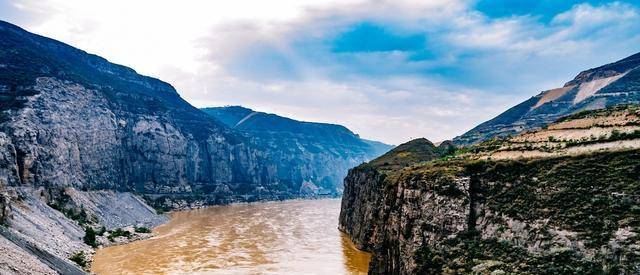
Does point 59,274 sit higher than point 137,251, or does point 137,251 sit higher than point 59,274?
point 59,274

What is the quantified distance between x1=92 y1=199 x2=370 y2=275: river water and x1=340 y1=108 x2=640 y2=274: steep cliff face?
2346 cm

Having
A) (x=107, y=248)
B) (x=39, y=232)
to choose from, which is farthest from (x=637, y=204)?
(x=107, y=248)

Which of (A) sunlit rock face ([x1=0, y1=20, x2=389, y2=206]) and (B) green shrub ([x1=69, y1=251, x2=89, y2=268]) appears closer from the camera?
(B) green shrub ([x1=69, y1=251, x2=89, y2=268])

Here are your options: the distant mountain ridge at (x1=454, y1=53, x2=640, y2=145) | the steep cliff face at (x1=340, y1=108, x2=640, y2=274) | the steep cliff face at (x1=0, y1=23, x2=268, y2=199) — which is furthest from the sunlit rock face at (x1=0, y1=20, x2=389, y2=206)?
the distant mountain ridge at (x1=454, y1=53, x2=640, y2=145)

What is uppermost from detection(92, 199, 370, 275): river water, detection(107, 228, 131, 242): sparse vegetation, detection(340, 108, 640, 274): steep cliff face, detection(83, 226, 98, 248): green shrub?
detection(340, 108, 640, 274): steep cliff face

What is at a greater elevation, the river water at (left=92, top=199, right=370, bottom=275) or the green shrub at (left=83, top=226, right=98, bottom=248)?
the green shrub at (left=83, top=226, right=98, bottom=248)

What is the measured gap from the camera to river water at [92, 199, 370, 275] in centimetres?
5919

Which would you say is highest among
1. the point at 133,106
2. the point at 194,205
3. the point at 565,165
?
the point at 133,106

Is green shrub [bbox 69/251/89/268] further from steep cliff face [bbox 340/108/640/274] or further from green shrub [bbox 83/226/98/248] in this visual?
steep cliff face [bbox 340/108/640/274]

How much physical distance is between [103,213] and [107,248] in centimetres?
3243

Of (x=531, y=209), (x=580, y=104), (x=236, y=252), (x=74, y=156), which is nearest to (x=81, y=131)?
(x=74, y=156)

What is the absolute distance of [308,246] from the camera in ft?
261

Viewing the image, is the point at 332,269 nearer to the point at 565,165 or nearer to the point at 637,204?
the point at 565,165

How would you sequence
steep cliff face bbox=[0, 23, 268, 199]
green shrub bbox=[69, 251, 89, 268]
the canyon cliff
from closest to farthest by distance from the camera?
the canyon cliff
green shrub bbox=[69, 251, 89, 268]
steep cliff face bbox=[0, 23, 268, 199]
